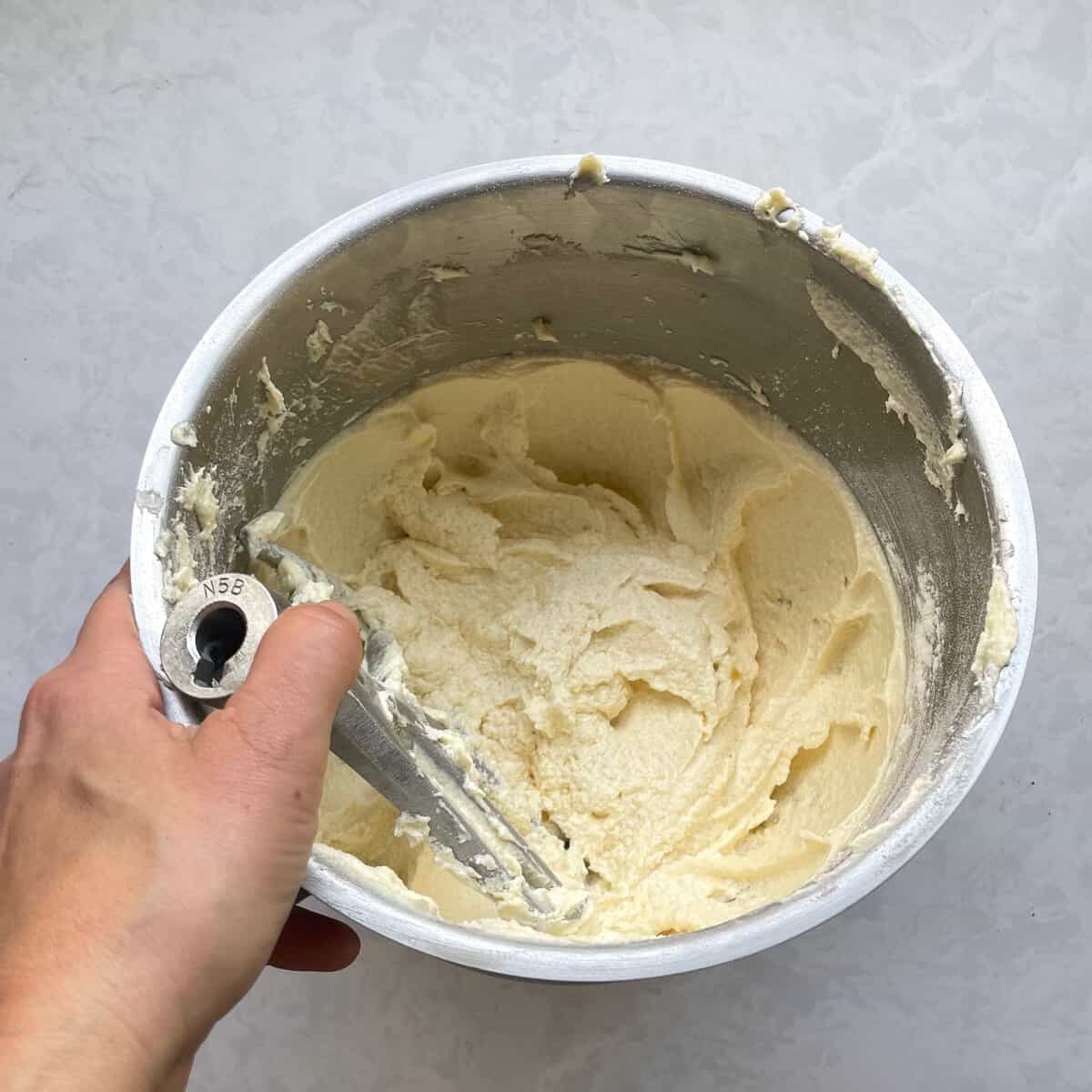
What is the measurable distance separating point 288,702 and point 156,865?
0.15 meters

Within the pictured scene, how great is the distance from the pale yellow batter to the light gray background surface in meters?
0.31

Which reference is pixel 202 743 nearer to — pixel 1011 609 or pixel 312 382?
pixel 312 382

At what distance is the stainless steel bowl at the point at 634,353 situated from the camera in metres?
0.78

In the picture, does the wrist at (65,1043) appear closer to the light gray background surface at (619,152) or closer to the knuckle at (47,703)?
the knuckle at (47,703)

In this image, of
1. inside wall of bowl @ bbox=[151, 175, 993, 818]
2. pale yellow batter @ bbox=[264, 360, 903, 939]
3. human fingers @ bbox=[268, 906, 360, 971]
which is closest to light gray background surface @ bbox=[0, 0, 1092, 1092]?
human fingers @ bbox=[268, 906, 360, 971]

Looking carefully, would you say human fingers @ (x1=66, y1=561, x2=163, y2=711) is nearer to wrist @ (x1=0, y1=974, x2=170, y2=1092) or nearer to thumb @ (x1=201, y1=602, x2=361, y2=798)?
thumb @ (x1=201, y1=602, x2=361, y2=798)

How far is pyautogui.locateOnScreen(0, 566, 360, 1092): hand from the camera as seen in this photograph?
680 millimetres

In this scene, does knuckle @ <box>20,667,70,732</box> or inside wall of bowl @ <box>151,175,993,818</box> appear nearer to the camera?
knuckle @ <box>20,667,70,732</box>

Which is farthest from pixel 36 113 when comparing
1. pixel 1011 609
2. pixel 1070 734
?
pixel 1070 734

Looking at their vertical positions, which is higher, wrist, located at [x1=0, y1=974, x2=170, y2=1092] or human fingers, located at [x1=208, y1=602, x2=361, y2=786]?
human fingers, located at [x1=208, y1=602, x2=361, y2=786]

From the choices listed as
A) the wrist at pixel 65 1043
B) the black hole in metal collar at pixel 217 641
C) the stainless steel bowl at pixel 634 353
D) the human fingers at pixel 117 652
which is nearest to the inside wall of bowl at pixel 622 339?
the stainless steel bowl at pixel 634 353

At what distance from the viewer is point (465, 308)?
113cm

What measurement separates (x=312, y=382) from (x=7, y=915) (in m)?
0.59

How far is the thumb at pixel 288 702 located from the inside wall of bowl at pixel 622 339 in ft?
0.86
